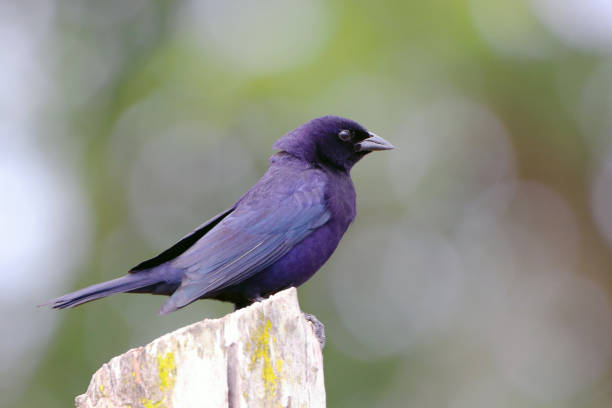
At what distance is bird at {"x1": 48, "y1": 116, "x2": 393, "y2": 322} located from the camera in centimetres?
463

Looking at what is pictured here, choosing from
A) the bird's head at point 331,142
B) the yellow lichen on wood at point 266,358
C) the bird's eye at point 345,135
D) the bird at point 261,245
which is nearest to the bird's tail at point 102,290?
the bird at point 261,245

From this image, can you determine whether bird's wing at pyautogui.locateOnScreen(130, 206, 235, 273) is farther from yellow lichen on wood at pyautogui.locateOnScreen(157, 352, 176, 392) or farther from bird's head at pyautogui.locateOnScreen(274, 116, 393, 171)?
yellow lichen on wood at pyautogui.locateOnScreen(157, 352, 176, 392)

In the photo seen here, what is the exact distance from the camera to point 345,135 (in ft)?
18.9

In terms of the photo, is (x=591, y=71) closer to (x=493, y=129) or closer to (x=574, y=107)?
(x=574, y=107)

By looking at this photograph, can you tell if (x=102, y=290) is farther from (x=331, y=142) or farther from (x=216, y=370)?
(x=331, y=142)

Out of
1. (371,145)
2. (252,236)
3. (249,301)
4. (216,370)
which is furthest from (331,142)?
(216,370)

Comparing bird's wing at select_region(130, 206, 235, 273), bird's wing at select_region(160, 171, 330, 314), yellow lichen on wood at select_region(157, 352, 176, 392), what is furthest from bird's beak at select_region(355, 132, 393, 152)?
yellow lichen on wood at select_region(157, 352, 176, 392)

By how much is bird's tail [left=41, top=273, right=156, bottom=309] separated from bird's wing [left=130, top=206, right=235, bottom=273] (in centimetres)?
7

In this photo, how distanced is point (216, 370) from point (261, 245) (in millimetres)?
1733

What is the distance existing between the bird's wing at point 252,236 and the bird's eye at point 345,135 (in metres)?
0.57

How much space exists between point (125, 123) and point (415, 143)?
3031 mm

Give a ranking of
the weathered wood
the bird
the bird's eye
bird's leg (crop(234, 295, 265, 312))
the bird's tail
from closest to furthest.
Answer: the weathered wood → the bird's tail → the bird → bird's leg (crop(234, 295, 265, 312)) → the bird's eye

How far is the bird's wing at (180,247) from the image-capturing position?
4703 mm

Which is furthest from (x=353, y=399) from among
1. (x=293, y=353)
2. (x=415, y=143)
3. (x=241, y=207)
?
(x=293, y=353)
